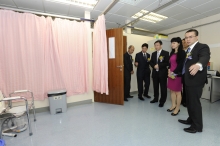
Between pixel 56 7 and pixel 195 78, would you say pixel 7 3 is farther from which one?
pixel 195 78

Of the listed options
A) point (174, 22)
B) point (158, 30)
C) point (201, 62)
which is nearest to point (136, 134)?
point (201, 62)

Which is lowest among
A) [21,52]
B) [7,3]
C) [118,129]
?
[118,129]

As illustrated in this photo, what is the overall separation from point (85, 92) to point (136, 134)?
1793 millimetres

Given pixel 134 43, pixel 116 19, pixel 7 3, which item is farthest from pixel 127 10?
pixel 7 3

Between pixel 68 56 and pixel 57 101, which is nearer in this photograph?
pixel 57 101

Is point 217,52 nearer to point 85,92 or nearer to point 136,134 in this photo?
point 136,134

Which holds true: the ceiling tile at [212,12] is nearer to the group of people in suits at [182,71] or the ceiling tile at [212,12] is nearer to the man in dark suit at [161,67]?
the group of people in suits at [182,71]

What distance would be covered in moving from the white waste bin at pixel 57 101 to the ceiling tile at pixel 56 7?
82.0 inches

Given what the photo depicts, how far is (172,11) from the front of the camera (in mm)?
3258

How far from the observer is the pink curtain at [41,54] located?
2.24 meters

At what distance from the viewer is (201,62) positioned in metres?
1.55

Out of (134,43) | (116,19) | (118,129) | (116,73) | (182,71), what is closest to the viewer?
(118,129)

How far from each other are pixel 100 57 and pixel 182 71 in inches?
70.8

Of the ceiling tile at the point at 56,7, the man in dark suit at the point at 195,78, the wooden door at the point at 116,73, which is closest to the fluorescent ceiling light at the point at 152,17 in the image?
the wooden door at the point at 116,73
